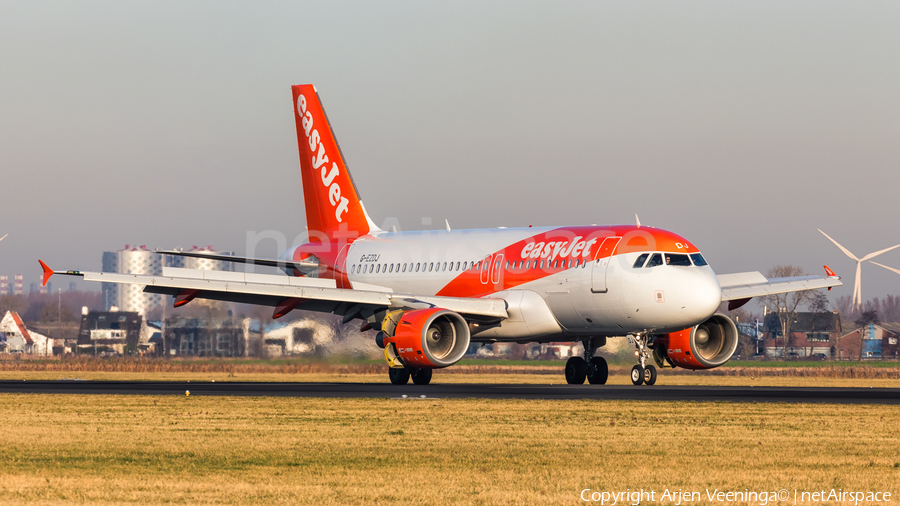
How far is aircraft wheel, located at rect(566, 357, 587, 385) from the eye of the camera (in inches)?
1497

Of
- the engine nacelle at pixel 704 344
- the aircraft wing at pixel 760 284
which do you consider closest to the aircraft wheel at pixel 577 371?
the engine nacelle at pixel 704 344

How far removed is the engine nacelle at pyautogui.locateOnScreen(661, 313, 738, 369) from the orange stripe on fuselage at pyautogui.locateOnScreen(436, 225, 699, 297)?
10.9ft

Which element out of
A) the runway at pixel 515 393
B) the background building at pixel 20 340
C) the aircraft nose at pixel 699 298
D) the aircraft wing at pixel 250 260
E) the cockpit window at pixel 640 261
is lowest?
the runway at pixel 515 393

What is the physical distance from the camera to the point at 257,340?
5331 cm

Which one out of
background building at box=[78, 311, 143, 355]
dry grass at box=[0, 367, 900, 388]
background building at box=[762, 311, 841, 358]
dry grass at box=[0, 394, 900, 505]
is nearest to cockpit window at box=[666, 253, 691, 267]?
dry grass at box=[0, 367, 900, 388]

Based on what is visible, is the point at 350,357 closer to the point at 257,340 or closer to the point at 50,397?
the point at 257,340

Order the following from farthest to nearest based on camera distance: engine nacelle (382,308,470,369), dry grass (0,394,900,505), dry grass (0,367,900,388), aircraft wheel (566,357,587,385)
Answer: dry grass (0,367,900,388), aircraft wheel (566,357,587,385), engine nacelle (382,308,470,369), dry grass (0,394,900,505)

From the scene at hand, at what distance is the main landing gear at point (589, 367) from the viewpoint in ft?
124

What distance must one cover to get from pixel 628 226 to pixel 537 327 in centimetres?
426

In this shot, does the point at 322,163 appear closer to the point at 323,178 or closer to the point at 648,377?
the point at 323,178

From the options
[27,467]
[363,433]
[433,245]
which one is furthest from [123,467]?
[433,245]

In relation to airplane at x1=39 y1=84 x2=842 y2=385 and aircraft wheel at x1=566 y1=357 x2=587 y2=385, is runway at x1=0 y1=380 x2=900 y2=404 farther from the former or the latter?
aircraft wheel at x1=566 y1=357 x2=587 y2=385

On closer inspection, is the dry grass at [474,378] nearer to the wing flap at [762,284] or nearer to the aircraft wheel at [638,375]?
the wing flap at [762,284]

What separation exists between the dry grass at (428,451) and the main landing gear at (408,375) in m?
13.1
